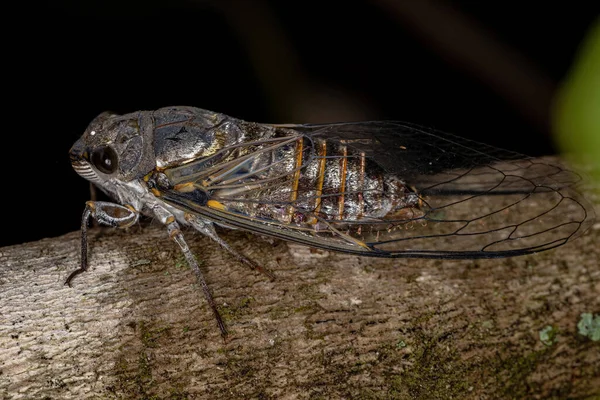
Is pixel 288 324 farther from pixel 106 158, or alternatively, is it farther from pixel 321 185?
pixel 106 158

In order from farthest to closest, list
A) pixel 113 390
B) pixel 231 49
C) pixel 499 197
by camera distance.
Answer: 1. pixel 231 49
2. pixel 499 197
3. pixel 113 390

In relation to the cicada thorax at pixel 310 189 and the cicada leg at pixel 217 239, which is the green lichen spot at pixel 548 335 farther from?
the cicada leg at pixel 217 239

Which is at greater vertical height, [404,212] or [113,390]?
[404,212]

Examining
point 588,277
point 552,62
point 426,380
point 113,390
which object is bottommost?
point 113,390

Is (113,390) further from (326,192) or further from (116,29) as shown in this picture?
(116,29)

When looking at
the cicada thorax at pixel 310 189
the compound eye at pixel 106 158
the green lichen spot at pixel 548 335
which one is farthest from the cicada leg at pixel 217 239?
the green lichen spot at pixel 548 335

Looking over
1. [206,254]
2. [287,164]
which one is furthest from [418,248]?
[206,254]

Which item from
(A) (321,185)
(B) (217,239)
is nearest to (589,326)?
(A) (321,185)
